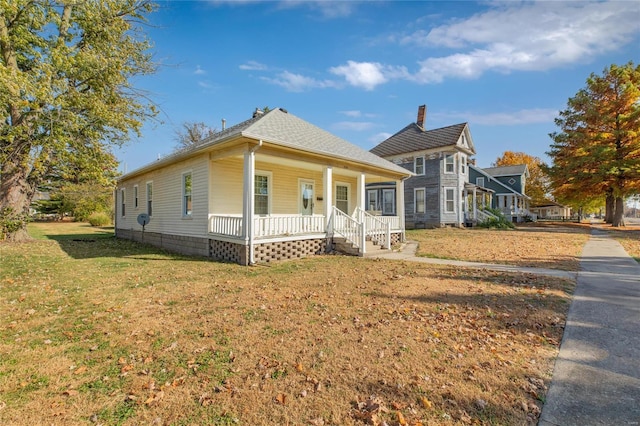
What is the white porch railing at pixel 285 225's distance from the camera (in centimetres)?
930

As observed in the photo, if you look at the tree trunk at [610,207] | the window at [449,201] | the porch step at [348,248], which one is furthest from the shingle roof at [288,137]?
the tree trunk at [610,207]

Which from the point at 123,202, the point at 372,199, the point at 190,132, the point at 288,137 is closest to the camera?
the point at 288,137

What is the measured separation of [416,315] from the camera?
4.80 metres

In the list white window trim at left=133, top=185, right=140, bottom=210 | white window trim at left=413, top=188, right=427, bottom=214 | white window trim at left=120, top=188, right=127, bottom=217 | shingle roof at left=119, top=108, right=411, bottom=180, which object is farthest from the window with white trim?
white window trim at left=413, top=188, right=427, bottom=214

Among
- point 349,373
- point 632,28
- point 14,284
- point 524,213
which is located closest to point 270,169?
point 14,284

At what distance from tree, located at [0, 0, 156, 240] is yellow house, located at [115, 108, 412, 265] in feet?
9.34

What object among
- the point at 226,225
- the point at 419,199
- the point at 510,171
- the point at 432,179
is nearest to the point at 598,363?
the point at 226,225

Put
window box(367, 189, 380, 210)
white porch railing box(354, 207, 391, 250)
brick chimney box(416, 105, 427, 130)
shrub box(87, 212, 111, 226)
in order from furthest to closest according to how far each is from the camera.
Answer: shrub box(87, 212, 111, 226) → brick chimney box(416, 105, 427, 130) → window box(367, 189, 380, 210) → white porch railing box(354, 207, 391, 250)

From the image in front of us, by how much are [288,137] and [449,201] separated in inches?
695

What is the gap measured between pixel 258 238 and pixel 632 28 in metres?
18.2

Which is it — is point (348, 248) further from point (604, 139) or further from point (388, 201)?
point (604, 139)

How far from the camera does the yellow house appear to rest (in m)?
9.29

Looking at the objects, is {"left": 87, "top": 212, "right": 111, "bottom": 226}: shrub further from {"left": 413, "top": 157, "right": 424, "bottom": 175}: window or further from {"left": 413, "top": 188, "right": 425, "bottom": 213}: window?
{"left": 413, "top": 157, "right": 424, "bottom": 175}: window

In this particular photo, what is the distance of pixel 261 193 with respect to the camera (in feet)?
39.7
